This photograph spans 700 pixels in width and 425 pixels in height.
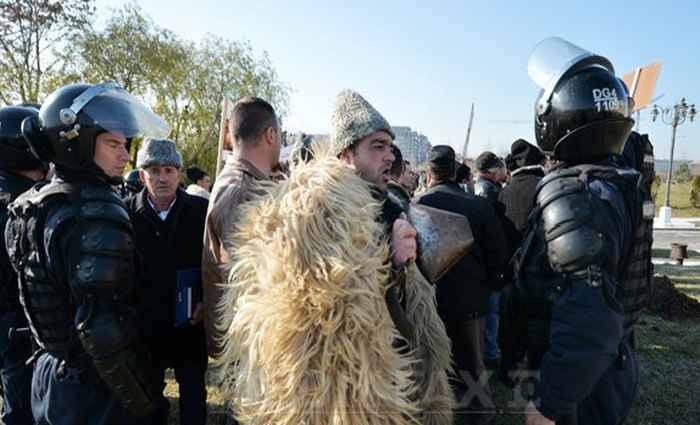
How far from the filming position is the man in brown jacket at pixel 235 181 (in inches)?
91.6

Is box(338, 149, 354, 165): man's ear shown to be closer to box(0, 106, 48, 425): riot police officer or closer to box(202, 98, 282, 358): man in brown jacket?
box(202, 98, 282, 358): man in brown jacket

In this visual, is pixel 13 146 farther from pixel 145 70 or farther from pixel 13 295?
pixel 145 70

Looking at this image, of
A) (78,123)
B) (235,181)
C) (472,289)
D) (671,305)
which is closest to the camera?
(78,123)

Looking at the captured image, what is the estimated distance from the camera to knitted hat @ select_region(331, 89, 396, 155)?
220 centimetres

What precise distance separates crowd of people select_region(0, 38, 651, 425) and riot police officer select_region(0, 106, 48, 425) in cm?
2

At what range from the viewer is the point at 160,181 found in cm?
368

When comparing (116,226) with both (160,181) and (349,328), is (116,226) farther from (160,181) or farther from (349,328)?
(160,181)

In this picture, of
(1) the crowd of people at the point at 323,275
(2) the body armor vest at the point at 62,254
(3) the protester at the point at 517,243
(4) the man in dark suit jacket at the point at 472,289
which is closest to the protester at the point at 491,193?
(3) the protester at the point at 517,243

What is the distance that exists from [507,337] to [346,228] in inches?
57.4

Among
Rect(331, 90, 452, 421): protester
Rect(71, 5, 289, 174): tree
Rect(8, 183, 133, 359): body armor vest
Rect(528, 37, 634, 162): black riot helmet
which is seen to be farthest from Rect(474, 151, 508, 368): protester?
Rect(71, 5, 289, 174): tree

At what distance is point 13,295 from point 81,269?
1.53m

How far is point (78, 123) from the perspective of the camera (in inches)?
85.2

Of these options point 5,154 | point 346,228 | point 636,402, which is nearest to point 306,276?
point 346,228

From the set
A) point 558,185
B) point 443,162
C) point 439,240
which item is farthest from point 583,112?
point 443,162
